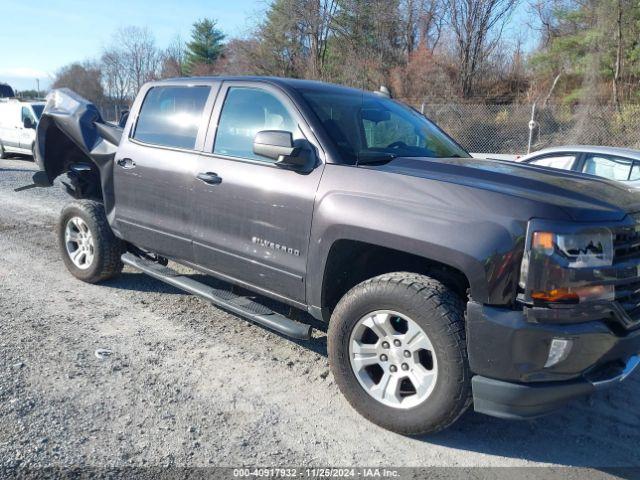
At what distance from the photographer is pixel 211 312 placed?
193 inches

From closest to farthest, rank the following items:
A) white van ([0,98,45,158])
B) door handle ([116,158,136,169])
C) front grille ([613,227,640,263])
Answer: front grille ([613,227,640,263])
door handle ([116,158,136,169])
white van ([0,98,45,158])

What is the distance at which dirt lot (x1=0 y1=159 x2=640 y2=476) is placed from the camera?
2965mm

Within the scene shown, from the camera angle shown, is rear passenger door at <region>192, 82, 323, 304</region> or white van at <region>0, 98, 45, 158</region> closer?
rear passenger door at <region>192, 82, 323, 304</region>

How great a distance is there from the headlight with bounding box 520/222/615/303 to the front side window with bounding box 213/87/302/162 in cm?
178

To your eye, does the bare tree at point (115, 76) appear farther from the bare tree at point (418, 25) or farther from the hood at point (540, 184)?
the hood at point (540, 184)

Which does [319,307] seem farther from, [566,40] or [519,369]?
[566,40]

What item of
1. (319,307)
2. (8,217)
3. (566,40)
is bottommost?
(8,217)

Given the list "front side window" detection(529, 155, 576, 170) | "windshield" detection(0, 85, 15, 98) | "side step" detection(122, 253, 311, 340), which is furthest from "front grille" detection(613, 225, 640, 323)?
"windshield" detection(0, 85, 15, 98)

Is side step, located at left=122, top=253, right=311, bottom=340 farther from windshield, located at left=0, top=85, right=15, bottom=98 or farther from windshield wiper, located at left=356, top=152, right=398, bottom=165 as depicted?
windshield, located at left=0, top=85, right=15, bottom=98

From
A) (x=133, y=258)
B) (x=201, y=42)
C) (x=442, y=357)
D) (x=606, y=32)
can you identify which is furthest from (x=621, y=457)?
(x=201, y=42)

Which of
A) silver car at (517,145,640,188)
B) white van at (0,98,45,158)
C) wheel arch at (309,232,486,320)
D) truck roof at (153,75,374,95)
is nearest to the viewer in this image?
Result: wheel arch at (309,232,486,320)

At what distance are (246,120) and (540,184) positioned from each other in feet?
6.76

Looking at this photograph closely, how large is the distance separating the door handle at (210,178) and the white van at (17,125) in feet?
48.8

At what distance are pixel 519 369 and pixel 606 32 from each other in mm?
20443
